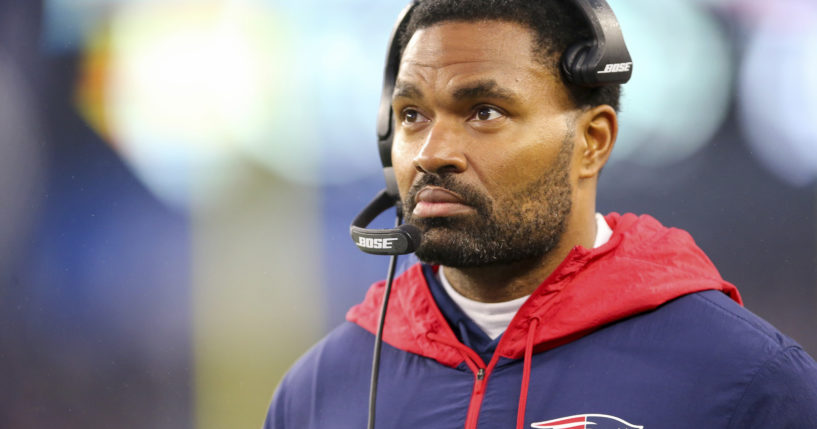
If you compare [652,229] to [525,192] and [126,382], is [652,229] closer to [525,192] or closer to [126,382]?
[525,192]

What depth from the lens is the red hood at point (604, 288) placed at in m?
1.18

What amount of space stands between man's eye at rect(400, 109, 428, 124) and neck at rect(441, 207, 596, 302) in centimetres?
23

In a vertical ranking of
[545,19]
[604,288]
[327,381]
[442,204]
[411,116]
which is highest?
[545,19]

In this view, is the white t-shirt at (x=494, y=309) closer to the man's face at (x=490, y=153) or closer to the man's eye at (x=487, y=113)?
the man's face at (x=490, y=153)

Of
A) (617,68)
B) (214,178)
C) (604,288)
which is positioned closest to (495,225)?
(604,288)

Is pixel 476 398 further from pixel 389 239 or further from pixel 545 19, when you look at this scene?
pixel 545 19

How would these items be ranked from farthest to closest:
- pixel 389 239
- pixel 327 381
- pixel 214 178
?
pixel 214 178, pixel 327 381, pixel 389 239

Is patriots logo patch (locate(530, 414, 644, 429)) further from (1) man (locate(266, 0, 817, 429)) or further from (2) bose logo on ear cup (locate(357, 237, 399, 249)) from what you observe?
(2) bose logo on ear cup (locate(357, 237, 399, 249))

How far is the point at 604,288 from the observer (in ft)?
3.92

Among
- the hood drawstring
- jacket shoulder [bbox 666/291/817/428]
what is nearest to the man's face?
the hood drawstring

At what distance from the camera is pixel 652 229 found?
51.4 inches

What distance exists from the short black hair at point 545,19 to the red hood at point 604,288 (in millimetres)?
221

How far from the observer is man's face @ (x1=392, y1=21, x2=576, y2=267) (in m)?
1.21

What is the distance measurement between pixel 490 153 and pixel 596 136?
0.63 feet
